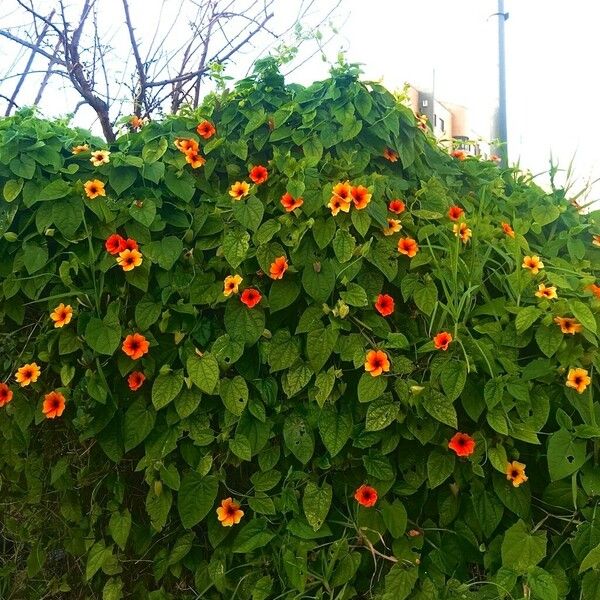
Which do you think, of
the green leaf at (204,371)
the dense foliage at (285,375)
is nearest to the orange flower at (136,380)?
the dense foliage at (285,375)

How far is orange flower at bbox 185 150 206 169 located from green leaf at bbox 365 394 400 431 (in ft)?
2.42

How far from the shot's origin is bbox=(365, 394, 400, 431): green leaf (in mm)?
1314

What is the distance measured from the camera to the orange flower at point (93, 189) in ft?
4.97

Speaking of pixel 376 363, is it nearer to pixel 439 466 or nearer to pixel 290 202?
pixel 439 466

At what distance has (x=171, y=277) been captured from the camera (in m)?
1.50

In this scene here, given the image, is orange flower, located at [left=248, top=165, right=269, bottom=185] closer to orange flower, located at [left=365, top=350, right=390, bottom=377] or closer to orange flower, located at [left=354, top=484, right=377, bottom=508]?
orange flower, located at [left=365, top=350, right=390, bottom=377]

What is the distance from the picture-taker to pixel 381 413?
52.2 inches

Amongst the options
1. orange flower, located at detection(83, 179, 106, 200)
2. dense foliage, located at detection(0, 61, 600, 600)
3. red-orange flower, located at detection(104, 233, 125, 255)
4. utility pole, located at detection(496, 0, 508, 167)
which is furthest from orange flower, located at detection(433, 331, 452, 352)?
utility pole, located at detection(496, 0, 508, 167)

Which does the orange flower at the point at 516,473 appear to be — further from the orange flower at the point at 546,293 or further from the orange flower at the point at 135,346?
the orange flower at the point at 135,346

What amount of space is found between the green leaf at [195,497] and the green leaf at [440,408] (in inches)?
19.2

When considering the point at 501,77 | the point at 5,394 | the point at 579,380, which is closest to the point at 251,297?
the point at 5,394

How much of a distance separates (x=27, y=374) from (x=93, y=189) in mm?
459

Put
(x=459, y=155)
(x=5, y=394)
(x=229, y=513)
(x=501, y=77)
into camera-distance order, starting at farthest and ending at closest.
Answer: (x=501, y=77) < (x=459, y=155) < (x=5, y=394) < (x=229, y=513)

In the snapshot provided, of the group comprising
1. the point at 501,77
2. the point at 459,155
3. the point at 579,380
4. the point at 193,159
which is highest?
the point at 501,77
